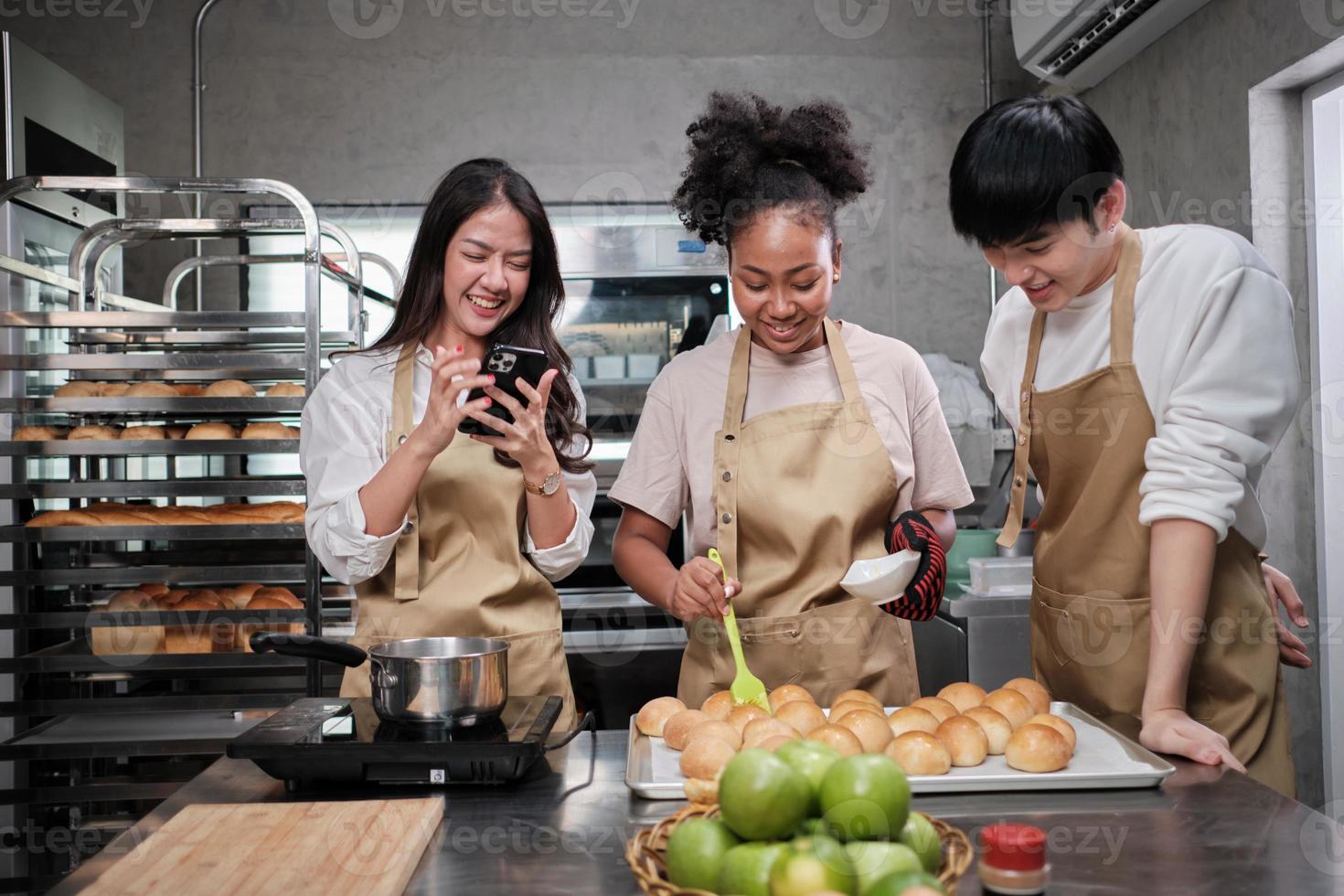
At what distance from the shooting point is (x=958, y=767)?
4.26 feet

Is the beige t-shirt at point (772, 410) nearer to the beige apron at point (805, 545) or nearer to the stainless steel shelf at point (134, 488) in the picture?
the beige apron at point (805, 545)

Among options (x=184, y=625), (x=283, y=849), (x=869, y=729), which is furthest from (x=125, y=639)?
(x=869, y=729)

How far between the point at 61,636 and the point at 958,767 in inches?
106

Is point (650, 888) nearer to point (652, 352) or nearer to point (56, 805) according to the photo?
point (56, 805)

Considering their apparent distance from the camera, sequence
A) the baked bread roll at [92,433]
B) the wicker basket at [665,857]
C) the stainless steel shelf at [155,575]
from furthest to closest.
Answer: the baked bread roll at [92,433], the stainless steel shelf at [155,575], the wicker basket at [665,857]

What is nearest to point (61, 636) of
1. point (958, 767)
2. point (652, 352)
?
point (652, 352)

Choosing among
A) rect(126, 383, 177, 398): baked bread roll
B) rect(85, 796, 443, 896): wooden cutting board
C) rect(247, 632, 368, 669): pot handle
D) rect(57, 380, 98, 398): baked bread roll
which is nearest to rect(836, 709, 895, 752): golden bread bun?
rect(85, 796, 443, 896): wooden cutting board

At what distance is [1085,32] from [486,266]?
8.02 feet

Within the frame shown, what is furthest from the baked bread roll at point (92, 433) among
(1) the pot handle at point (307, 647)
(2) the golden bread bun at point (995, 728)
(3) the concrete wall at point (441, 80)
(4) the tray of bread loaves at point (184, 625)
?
(2) the golden bread bun at point (995, 728)

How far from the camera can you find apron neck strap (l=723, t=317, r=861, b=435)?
186 centimetres

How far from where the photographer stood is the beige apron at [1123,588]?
60.4 inches

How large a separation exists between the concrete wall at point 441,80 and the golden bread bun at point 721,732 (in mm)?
3206

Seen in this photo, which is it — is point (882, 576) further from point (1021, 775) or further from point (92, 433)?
point (92, 433)

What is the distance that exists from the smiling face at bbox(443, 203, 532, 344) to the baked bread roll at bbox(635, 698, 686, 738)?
702 mm
